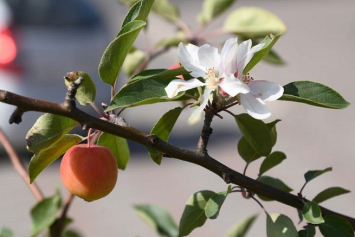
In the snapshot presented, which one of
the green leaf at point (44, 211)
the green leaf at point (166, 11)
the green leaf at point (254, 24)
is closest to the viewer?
the green leaf at point (44, 211)

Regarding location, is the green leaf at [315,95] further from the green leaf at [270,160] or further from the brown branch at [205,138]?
the green leaf at [270,160]

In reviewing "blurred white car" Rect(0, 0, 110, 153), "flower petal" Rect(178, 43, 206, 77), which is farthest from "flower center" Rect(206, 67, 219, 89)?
"blurred white car" Rect(0, 0, 110, 153)

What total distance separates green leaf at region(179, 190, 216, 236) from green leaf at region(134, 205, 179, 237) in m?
0.41

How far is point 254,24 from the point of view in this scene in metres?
1.31

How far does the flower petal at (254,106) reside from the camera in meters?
A: 0.62

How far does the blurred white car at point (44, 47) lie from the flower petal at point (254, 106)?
12.2ft

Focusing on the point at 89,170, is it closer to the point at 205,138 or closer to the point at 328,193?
the point at 205,138

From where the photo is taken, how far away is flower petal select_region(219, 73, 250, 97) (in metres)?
0.61

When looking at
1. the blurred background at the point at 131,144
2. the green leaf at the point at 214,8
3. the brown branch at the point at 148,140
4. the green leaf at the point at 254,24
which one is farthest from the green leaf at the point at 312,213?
the blurred background at the point at 131,144

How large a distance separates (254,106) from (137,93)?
0.36 ft

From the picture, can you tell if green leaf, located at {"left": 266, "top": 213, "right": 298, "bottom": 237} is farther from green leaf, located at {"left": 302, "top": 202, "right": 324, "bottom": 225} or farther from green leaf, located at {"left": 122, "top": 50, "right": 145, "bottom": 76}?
green leaf, located at {"left": 122, "top": 50, "right": 145, "bottom": 76}

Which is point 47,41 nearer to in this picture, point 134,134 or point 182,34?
point 182,34

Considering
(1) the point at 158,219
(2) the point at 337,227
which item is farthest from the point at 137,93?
(1) the point at 158,219

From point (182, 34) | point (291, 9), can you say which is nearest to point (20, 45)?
point (182, 34)
